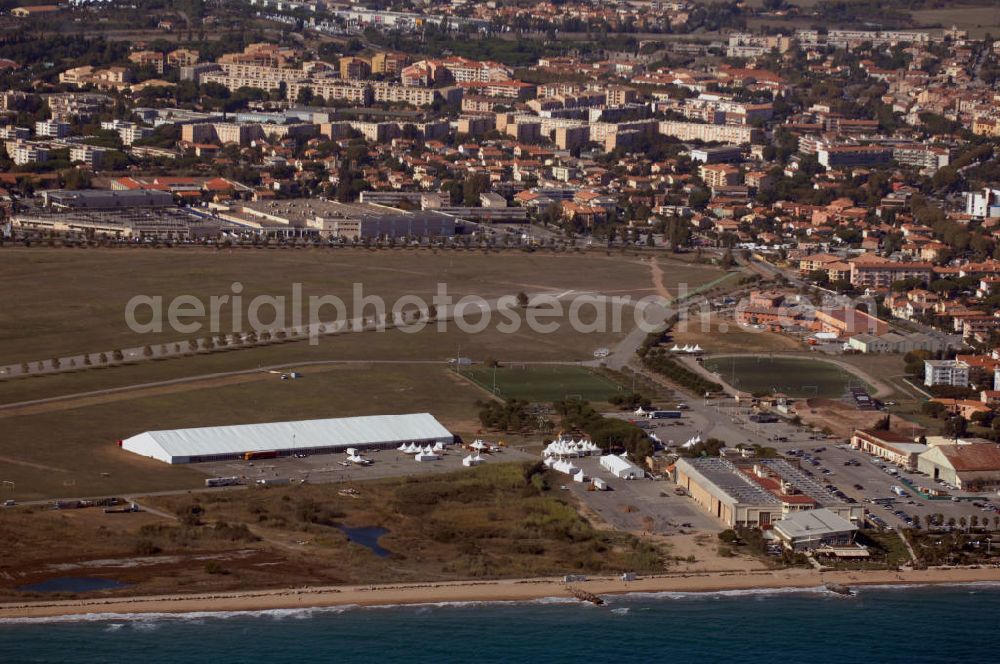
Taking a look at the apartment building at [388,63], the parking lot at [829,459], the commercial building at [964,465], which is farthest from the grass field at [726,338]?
the apartment building at [388,63]

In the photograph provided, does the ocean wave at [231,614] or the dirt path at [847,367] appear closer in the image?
the ocean wave at [231,614]

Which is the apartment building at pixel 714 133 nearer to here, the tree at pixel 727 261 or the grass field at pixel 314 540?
the tree at pixel 727 261

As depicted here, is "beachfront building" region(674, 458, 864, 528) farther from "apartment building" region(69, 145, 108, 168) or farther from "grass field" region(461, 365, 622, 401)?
"apartment building" region(69, 145, 108, 168)

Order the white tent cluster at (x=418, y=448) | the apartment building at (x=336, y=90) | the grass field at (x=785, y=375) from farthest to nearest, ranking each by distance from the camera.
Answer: the apartment building at (x=336, y=90) → the grass field at (x=785, y=375) → the white tent cluster at (x=418, y=448)

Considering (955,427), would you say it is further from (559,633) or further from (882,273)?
(882,273)

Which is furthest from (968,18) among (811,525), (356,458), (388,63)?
(811,525)

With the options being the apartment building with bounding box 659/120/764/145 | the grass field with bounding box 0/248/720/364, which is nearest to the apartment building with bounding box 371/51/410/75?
the apartment building with bounding box 659/120/764/145
